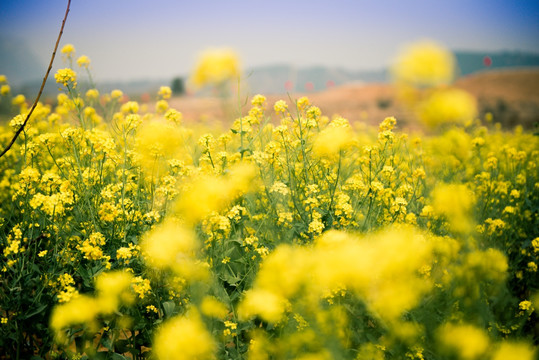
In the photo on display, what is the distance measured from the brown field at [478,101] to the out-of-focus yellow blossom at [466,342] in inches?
557

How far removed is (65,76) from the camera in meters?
2.50

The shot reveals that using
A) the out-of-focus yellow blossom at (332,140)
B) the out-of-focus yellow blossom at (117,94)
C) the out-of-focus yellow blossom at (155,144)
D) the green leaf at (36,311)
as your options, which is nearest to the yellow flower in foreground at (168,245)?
the green leaf at (36,311)

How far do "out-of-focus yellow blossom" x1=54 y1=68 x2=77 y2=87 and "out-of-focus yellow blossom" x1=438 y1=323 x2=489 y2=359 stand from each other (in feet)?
9.38

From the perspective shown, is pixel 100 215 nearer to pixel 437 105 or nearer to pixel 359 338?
pixel 359 338

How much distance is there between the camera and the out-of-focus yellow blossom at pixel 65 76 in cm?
247

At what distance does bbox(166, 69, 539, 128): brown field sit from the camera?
1753 cm

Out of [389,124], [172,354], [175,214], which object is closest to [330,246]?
[172,354]

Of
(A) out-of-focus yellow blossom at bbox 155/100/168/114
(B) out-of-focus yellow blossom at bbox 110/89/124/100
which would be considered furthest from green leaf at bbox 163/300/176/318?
(B) out-of-focus yellow blossom at bbox 110/89/124/100

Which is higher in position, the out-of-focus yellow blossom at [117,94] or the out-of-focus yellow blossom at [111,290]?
the out-of-focus yellow blossom at [117,94]

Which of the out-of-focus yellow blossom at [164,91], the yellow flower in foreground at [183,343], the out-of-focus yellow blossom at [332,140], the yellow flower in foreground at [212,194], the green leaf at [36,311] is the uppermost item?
the out-of-focus yellow blossom at [164,91]

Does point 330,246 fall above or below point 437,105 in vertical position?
below

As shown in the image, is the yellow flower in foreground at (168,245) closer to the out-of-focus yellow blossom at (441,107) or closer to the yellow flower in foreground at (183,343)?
the yellow flower in foreground at (183,343)

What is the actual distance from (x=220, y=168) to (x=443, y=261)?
160cm

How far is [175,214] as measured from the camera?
2299 mm
